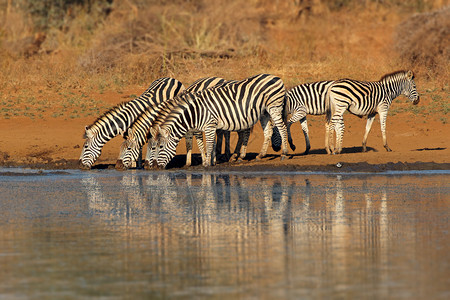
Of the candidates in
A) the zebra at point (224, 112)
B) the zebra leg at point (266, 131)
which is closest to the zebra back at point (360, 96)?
the zebra at point (224, 112)

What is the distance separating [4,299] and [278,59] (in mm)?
20712

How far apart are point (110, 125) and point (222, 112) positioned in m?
2.29

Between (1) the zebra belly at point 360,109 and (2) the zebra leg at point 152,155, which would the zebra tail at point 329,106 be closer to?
(1) the zebra belly at point 360,109

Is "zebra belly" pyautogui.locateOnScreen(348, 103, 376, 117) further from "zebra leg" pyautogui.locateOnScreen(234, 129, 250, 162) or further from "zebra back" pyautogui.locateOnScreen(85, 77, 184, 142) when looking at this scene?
"zebra back" pyautogui.locateOnScreen(85, 77, 184, 142)

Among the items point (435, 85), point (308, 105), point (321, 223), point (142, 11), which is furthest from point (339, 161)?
point (142, 11)

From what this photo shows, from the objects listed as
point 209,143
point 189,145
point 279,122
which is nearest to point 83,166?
point 189,145

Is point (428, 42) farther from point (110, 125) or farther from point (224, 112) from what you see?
point (110, 125)

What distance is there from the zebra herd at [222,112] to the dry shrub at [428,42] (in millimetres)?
6648

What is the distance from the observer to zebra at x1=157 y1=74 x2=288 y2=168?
16.3 metres

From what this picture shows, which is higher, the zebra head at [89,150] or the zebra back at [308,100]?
the zebra back at [308,100]

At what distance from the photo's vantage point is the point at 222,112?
16.9 metres

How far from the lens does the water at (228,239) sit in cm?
668

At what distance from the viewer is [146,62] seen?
83.3 ft

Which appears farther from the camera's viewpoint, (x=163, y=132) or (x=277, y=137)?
(x=277, y=137)
